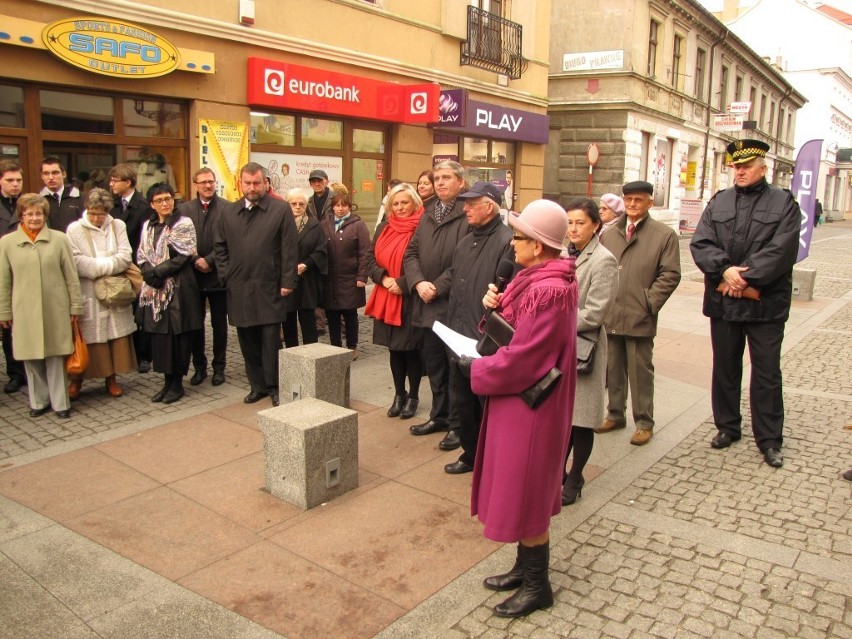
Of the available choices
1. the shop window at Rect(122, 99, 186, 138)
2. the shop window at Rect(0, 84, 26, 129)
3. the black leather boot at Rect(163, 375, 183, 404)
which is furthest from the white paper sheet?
the shop window at Rect(122, 99, 186, 138)

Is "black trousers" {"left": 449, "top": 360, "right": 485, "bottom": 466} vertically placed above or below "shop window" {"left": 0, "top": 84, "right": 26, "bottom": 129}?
below

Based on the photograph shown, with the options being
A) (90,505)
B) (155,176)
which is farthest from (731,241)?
(155,176)

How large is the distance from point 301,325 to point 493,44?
429 inches

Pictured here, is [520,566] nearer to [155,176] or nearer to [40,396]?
[40,396]

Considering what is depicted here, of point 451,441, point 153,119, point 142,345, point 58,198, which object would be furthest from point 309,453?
point 153,119

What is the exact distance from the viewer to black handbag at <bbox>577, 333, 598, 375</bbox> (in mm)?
4383

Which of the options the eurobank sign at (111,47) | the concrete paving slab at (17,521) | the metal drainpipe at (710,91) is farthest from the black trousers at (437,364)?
the metal drainpipe at (710,91)

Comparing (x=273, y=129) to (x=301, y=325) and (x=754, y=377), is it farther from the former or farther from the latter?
(x=754, y=377)

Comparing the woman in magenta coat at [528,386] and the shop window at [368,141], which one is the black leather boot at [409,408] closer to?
the woman in magenta coat at [528,386]

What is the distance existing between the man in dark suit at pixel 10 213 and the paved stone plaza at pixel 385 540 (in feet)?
2.14

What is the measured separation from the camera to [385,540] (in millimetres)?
4082

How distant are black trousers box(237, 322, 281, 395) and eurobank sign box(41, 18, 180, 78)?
4.60m

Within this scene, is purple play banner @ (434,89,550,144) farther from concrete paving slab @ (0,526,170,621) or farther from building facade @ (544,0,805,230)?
concrete paving slab @ (0,526,170,621)

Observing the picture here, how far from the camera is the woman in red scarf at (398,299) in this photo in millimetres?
5930
